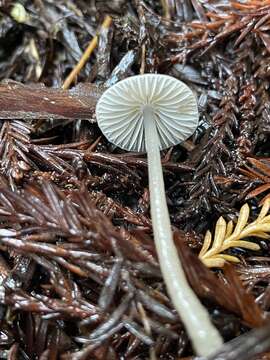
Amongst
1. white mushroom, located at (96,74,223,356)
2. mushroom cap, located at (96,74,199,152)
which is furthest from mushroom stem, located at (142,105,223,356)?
mushroom cap, located at (96,74,199,152)

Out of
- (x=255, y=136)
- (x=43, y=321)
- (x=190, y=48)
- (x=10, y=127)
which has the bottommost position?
(x=43, y=321)

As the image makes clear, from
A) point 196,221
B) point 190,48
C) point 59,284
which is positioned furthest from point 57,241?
point 190,48

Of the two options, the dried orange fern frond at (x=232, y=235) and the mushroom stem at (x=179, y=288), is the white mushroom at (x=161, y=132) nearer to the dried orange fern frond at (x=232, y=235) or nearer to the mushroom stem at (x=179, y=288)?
the mushroom stem at (x=179, y=288)

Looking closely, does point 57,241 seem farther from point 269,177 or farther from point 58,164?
point 269,177

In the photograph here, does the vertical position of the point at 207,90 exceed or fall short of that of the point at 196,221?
it exceeds it

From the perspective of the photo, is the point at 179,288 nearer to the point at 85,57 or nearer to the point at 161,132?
the point at 161,132

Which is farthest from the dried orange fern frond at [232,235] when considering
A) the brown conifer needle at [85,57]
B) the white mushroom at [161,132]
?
the brown conifer needle at [85,57]

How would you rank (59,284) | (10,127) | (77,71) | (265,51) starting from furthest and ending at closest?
1. (77,71)
2. (265,51)
3. (10,127)
4. (59,284)
